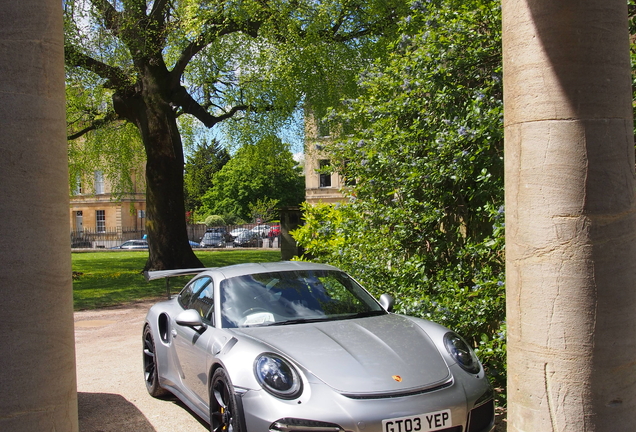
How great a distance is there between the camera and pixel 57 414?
101 inches

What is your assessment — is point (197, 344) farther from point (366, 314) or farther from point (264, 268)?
point (366, 314)

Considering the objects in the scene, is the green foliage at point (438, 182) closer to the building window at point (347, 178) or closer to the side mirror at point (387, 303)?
the building window at point (347, 178)

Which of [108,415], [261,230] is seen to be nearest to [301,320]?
[108,415]

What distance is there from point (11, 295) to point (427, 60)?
213 inches

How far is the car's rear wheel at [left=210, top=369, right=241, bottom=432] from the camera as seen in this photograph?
4062 millimetres

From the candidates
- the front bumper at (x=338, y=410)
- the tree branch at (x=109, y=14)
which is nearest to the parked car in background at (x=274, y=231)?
the tree branch at (x=109, y=14)

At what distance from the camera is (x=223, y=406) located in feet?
14.4

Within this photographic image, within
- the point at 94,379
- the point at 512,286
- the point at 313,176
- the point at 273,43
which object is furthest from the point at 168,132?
the point at 313,176

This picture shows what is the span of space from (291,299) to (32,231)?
293 cm

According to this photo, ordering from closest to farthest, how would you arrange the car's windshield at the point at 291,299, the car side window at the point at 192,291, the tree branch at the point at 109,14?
1. the car's windshield at the point at 291,299
2. the car side window at the point at 192,291
3. the tree branch at the point at 109,14

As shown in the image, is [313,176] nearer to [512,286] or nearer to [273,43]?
[273,43]

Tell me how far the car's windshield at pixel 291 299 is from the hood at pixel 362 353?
0.20 metres

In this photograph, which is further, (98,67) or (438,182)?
(98,67)

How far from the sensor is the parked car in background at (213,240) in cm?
5206
